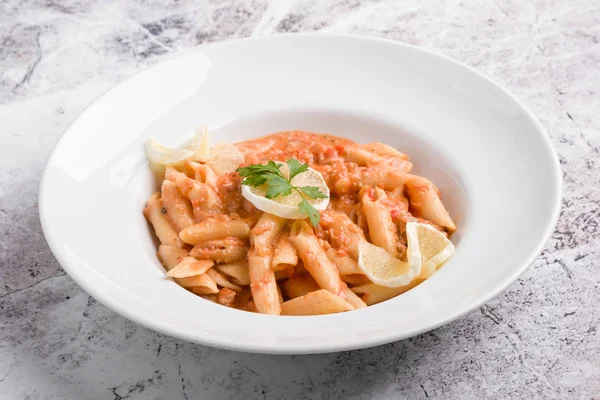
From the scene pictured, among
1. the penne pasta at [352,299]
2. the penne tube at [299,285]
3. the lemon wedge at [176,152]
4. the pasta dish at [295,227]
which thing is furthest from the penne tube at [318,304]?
the lemon wedge at [176,152]

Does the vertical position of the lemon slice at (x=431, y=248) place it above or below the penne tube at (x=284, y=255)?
above

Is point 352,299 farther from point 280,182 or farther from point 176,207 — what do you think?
point 176,207

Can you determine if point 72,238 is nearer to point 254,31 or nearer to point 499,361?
point 499,361

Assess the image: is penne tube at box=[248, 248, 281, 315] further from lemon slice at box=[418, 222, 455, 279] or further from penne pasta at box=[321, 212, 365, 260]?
lemon slice at box=[418, 222, 455, 279]

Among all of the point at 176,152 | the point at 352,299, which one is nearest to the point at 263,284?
the point at 352,299

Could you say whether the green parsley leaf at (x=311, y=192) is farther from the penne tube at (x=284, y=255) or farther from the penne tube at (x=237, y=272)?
the penne tube at (x=237, y=272)

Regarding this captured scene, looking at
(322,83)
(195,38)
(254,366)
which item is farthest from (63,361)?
Answer: (195,38)
